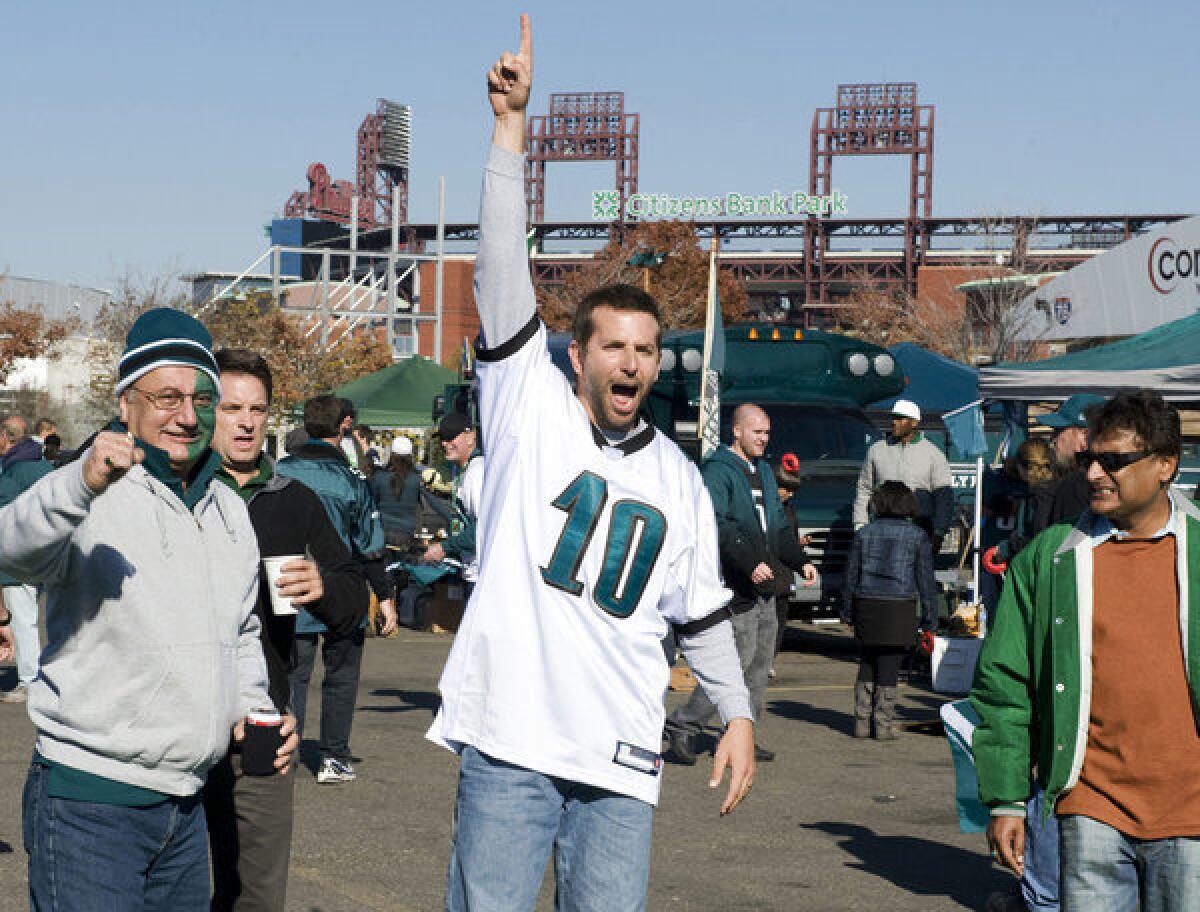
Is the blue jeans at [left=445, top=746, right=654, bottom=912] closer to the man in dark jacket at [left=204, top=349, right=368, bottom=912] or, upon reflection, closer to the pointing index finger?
the man in dark jacket at [left=204, top=349, right=368, bottom=912]

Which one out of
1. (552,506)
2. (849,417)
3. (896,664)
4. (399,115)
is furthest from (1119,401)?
(399,115)

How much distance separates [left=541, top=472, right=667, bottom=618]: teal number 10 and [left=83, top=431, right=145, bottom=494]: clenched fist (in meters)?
1.17

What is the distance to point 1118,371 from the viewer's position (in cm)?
1246

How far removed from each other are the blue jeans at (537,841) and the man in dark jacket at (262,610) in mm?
674

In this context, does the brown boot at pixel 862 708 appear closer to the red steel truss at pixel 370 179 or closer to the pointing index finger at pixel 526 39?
the pointing index finger at pixel 526 39

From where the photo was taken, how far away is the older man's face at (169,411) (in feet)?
12.4

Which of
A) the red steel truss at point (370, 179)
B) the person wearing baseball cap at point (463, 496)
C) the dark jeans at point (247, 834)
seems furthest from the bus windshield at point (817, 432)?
the red steel truss at point (370, 179)

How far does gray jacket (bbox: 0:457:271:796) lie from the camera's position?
366cm

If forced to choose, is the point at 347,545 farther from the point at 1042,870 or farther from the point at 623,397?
the point at 623,397

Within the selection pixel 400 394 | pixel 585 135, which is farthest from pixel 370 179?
pixel 400 394

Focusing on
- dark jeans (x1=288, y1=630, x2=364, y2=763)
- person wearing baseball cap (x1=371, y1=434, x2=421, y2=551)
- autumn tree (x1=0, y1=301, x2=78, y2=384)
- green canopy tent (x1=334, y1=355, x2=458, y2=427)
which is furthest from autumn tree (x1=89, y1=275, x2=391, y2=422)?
dark jeans (x1=288, y1=630, x2=364, y2=763)

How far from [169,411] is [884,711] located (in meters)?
8.65

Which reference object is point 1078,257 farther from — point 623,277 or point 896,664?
point 896,664

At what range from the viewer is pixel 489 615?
4059mm
